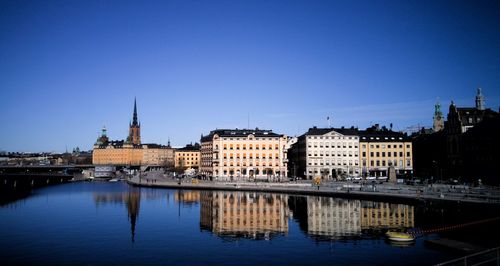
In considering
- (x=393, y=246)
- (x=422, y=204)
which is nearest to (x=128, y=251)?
(x=393, y=246)

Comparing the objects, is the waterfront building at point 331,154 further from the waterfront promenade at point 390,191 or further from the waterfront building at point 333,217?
the waterfront building at point 333,217

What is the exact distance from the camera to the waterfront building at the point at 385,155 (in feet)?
440

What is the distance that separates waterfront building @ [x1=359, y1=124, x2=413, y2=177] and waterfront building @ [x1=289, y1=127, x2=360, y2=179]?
8.93 ft

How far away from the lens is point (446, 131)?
11981 cm

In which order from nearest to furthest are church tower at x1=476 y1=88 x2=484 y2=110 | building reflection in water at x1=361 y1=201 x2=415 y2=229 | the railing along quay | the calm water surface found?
1. the calm water surface
2. building reflection in water at x1=361 y1=201 x2=415 y2=229
3. the railing along quay
4. church tower at x1=476 y1=88 x2=484 y2=110

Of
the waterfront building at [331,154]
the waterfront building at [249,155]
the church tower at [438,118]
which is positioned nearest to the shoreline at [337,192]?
the waterfront building at [249,155]

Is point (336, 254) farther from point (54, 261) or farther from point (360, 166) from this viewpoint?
point (360, 166)

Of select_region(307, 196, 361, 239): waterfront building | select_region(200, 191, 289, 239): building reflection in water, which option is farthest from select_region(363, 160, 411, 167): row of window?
select_region(307, 196, 361, 239): waterfront building

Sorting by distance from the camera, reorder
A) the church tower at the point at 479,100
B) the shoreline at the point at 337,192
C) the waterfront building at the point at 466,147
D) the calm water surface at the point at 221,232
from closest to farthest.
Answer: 1. the calm water surface at the point at 221,232
2. the shoreline at the point at 337,192
3. the waterfront building at the point at 466,147
4. the church tower at the point at 479,100

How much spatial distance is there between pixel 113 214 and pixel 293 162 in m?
91.2

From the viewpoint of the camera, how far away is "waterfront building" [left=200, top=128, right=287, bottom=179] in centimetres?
14125

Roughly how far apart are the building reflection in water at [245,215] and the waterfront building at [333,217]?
3.86m

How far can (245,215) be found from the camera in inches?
2616

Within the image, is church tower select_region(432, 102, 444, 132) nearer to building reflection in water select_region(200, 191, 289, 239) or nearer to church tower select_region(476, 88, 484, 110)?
church tower select_region(476, 88, 484, 110)
